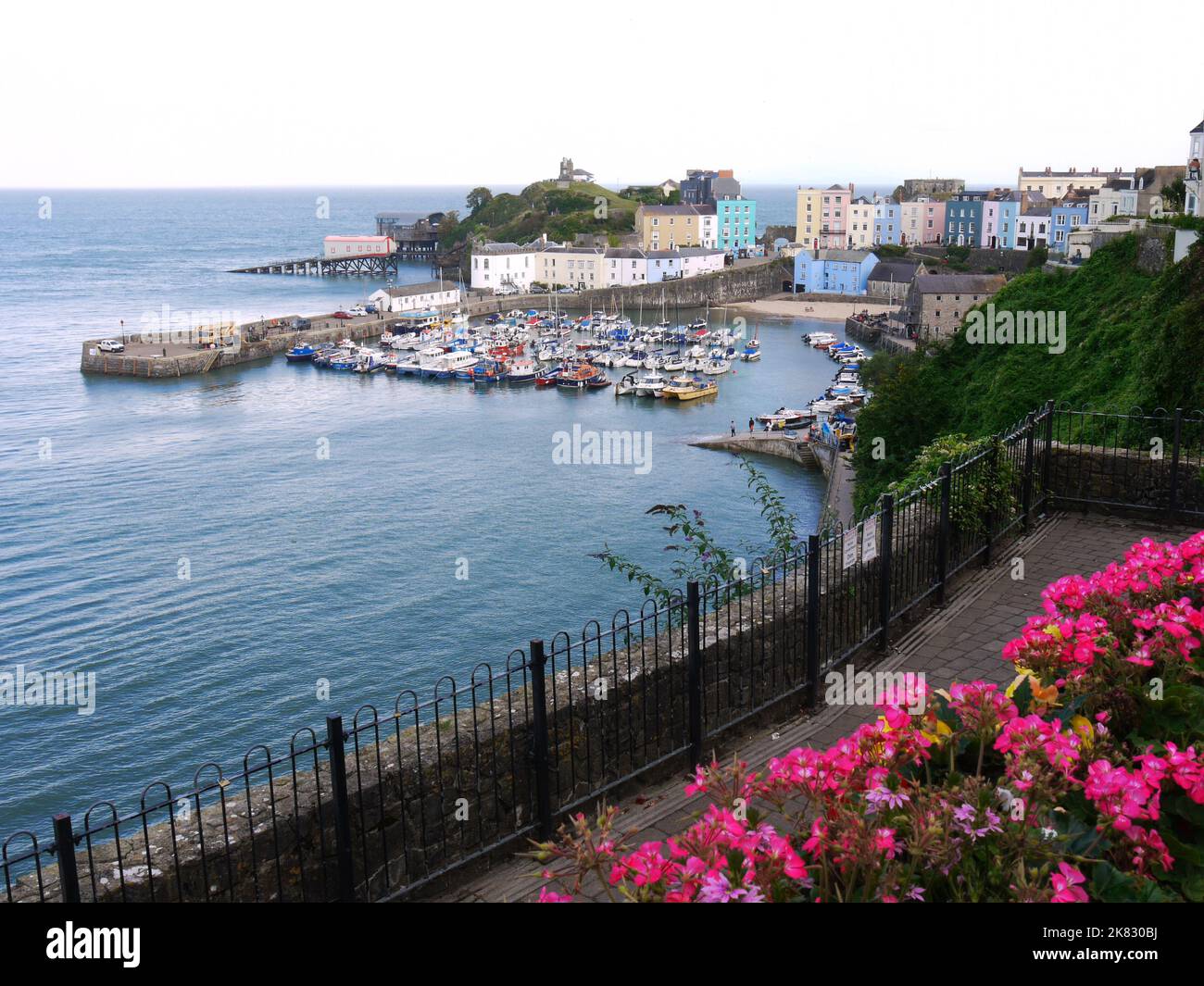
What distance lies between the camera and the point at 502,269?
86188mm

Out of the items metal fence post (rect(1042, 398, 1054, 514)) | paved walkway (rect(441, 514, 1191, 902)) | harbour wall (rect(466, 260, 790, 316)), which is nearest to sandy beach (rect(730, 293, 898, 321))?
harbour wall (rect(466, 260, 790, 316))

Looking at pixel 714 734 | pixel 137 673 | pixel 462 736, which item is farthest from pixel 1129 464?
pixel 137 673

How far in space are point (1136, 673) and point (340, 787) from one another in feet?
9.71

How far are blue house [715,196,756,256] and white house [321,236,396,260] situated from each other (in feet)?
115

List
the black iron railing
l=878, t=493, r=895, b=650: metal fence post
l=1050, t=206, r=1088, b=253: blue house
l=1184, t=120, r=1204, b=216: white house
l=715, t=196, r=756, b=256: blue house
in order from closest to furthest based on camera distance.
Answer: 1. the black iron railing
2. l=878, t=493, r=895, b=650: metal fence post
3. l=1184, t=120, r=1204, b=216: white house
4. l=1050, t=206, r=1088, b=253: blue house
5. l=715, t=196, r=756, b=256: blue house

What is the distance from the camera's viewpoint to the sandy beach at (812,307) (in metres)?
75.0

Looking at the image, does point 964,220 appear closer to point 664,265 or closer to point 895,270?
point 895,270

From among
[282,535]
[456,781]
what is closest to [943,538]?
[456,781]

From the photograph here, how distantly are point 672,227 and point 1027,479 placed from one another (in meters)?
92.9

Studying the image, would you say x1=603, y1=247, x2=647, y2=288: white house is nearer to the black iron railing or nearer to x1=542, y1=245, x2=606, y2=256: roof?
x1=542, y1=245, x2=606, y2=256: roof

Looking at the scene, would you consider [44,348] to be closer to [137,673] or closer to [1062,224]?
[137,673]

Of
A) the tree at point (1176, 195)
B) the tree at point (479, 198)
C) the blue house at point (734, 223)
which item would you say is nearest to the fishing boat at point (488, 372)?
the tree at point (1176, 195)

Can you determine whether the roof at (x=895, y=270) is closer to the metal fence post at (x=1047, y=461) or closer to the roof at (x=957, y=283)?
the roof at (x=957, y=283)

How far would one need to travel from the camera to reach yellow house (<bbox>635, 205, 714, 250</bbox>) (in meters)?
98.4
